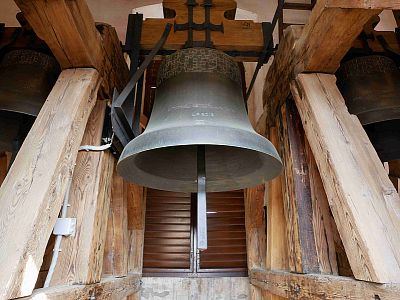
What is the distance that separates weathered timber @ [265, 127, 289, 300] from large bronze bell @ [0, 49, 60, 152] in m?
1.44

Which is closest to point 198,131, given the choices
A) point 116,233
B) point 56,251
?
point 56,251

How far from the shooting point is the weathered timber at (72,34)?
148cm

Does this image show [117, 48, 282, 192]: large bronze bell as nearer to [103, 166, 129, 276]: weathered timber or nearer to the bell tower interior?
the bell tower interior

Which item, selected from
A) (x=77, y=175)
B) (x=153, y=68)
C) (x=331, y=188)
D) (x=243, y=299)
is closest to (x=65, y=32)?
(x=77, y=175)

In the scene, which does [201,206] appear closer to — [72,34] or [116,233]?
[72,34]

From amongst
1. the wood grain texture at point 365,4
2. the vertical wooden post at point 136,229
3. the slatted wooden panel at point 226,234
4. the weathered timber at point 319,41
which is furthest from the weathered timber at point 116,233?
the wood grain texture at point 365,4

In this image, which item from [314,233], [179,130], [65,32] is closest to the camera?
[179,130]

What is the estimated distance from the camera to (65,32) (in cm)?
157

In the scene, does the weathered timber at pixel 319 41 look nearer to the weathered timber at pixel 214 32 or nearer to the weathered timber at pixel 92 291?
the weathered timber at pixel 214 32

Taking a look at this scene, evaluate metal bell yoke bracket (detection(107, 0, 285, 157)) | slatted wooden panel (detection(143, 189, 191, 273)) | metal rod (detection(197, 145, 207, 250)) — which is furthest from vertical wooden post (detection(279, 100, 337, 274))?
slatted wooden panel (detection(143, 189, 191, 273))

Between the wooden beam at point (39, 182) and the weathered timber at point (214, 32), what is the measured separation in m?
0.62

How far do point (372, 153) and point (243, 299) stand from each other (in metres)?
2.33

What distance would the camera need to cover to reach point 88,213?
173 cm

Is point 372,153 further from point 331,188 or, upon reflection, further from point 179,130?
point 179,130
